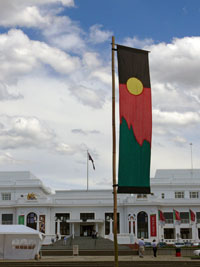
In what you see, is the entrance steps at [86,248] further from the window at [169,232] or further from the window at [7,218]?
the window at [169,232]

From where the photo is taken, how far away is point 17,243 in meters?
33.6

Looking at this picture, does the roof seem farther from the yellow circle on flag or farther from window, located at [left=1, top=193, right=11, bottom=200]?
window, located at [left=1, top=193, right=11, bottom=200]

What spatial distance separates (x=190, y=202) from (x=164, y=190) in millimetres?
6452

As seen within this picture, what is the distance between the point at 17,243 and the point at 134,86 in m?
21.5

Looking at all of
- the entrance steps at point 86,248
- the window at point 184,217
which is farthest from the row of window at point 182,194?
the entrance steps at point 86,248

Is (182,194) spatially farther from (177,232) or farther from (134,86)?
(134,86)

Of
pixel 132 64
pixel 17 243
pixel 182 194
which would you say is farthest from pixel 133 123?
pixel 182 194

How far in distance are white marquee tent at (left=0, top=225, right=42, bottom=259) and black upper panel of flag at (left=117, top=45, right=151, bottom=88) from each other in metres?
20.5

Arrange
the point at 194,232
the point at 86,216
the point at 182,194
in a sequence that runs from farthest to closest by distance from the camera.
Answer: the point at 182,194, the point at 86,216, the point at 194,232

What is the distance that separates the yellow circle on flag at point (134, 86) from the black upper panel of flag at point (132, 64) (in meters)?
0.12

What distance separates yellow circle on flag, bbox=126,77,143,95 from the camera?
15909mm

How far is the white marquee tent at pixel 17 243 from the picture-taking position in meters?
33.2

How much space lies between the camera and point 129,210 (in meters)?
67.0

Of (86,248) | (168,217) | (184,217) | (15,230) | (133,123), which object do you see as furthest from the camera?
(168,217)
